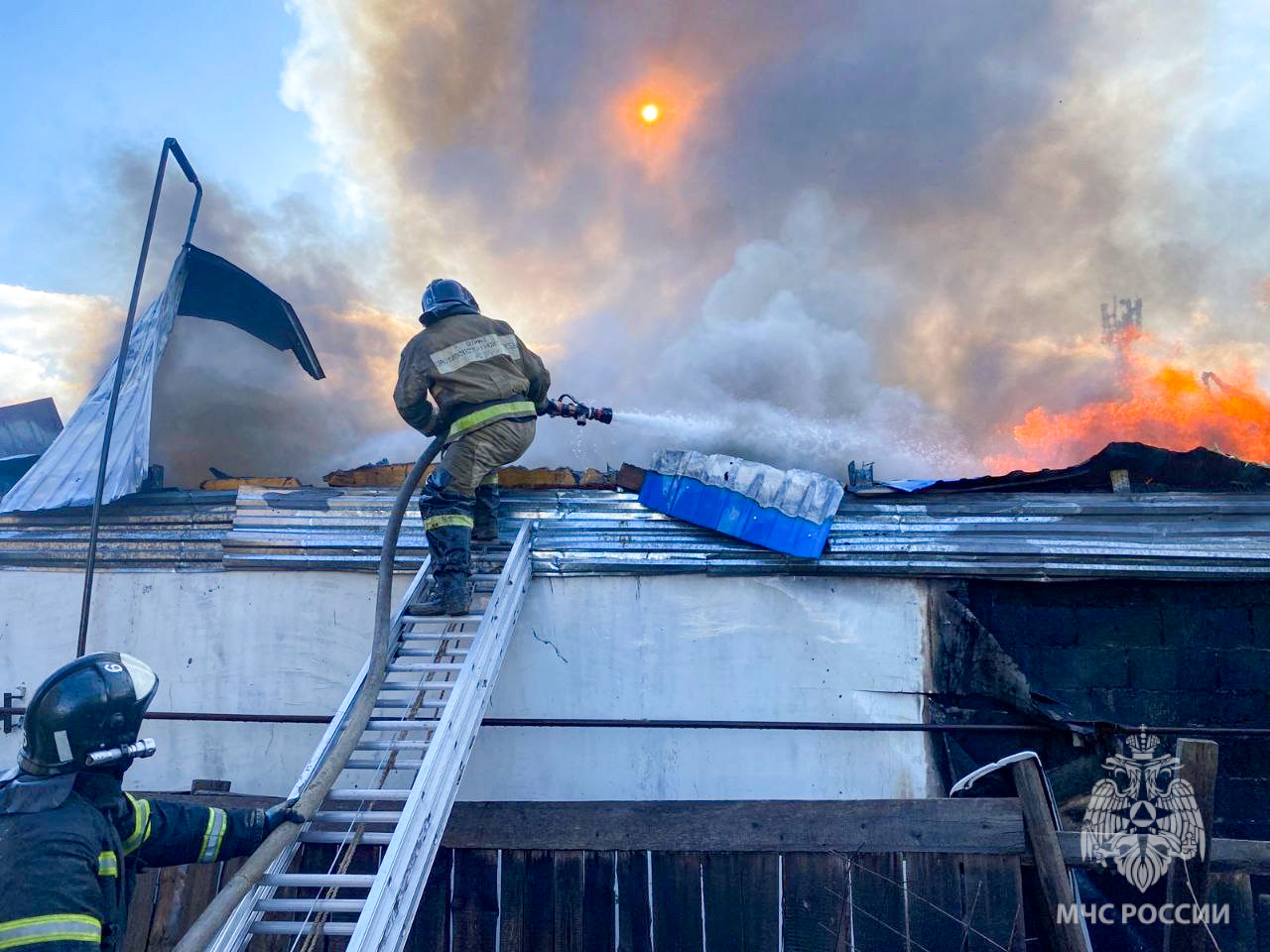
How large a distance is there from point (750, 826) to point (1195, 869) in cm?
213

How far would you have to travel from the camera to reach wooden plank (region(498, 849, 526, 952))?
4574 millimetres

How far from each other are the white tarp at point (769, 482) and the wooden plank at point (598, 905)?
7.47 ft

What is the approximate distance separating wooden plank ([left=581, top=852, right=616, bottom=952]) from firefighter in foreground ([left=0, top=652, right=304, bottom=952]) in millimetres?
2074

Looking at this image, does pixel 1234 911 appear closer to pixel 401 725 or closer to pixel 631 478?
pixel 631 478

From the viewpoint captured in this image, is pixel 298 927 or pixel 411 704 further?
pixel 411 704

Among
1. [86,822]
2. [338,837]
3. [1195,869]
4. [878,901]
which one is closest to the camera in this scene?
[86,822]

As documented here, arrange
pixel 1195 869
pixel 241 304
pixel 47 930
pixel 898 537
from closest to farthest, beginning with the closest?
pixel 47 930 < pixel 1195 869 < pixel 898 537 < pixel 241 304

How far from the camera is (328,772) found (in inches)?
132

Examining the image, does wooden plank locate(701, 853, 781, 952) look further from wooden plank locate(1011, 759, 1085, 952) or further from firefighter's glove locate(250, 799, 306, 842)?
firefighter's glove locate(250, 799, 306, 842)

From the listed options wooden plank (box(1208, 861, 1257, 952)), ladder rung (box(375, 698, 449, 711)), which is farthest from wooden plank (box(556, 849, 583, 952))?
wooden plank (box(1208, 861, 1257, 952))

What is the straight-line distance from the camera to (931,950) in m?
4.32

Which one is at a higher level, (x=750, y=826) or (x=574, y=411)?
(x=574, y=411)

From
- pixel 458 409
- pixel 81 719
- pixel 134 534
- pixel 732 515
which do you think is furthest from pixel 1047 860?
pixel 134 534

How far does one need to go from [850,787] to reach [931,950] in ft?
2.96
